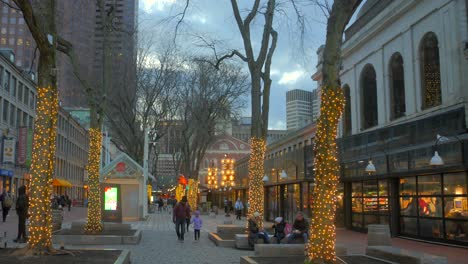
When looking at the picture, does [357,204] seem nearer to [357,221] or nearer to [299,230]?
[357,221]

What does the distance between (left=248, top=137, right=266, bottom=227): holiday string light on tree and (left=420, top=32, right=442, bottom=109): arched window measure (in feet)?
21.3

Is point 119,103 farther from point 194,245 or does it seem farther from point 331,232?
point 331,232

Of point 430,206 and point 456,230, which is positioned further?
point 430,206

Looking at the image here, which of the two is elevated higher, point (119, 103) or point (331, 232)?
point (119, 103)

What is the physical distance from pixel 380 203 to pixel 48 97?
15720 millimetres

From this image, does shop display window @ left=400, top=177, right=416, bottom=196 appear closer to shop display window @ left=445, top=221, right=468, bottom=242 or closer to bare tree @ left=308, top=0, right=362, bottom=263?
shop display window @ left=445, top=221, right=468, bottom=242

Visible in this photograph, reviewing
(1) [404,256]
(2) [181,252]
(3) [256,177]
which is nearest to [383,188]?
(3) [256,177]

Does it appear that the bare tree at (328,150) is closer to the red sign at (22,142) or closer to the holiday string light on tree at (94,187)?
the holiday string light on tree at (94,187)

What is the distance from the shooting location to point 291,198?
106ft

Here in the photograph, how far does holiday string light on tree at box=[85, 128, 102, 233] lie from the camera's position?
63.8 ft

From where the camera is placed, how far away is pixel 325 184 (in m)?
10.5

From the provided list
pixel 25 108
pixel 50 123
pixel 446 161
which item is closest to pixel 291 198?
pixel 446 161

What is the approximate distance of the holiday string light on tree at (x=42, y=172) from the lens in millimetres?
11859

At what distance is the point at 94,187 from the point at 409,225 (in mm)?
12135
